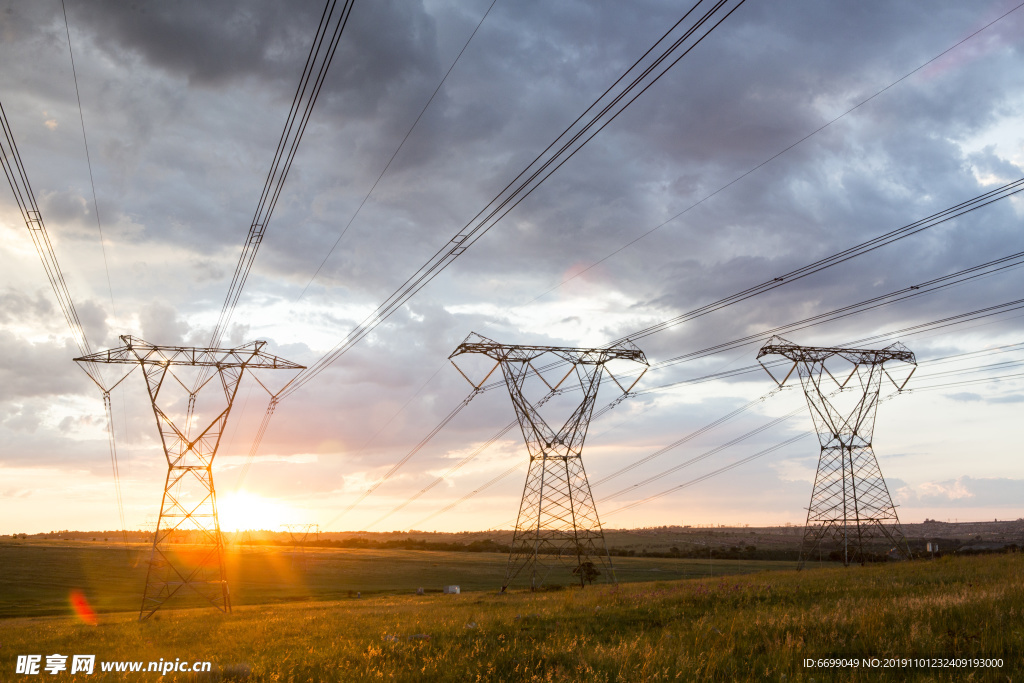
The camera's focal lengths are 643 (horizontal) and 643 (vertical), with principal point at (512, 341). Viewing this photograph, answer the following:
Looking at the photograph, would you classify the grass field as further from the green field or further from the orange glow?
the green field

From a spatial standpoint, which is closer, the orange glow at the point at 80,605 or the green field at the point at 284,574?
the orange glow at the point at 80,605

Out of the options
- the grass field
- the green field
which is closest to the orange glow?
the green field

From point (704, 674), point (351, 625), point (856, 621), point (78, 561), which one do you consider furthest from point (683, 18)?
point (78, 561)

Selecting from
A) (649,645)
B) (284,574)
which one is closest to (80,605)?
(284,574)

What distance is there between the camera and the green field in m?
70.9

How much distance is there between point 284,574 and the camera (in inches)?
4215

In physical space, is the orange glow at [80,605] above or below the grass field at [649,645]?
below

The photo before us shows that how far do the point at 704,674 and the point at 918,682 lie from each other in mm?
3138

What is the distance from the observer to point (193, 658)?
15633mm

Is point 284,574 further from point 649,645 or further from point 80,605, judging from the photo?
point 649,645

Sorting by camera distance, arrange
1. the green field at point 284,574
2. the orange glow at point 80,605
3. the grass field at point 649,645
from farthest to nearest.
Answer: the green field at point 284,574
the orange glow at point 80,605
the grass field at point 649,645

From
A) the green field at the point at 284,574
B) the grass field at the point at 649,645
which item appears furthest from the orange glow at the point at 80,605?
the grass field at the point at 649,645

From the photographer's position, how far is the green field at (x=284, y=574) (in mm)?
70875

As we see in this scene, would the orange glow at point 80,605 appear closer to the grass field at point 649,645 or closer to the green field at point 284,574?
the green field at point 284,574
